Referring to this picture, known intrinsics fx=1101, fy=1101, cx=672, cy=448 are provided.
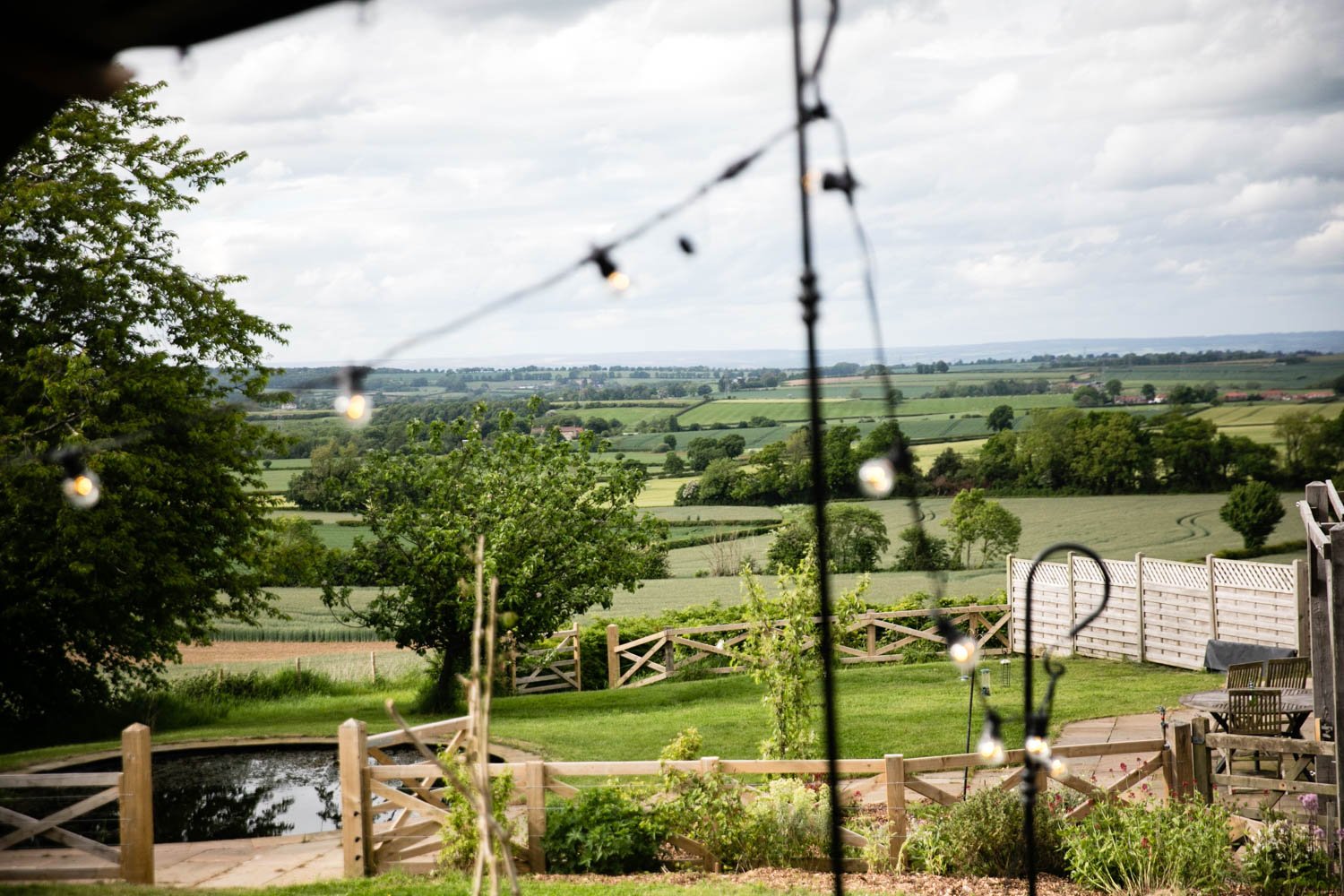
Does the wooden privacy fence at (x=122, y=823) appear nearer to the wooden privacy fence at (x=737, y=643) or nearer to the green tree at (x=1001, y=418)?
the wooden privacy fence at (x=737, y=643)

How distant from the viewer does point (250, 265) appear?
22062 mm

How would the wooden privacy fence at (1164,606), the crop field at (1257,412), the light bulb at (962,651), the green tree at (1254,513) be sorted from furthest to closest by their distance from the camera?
1. the crop field at (1257,412)
2. the green tree at (1254,513)
3. the wooden privacy fence at (1164,606)
4. the light bulb at (962,651)

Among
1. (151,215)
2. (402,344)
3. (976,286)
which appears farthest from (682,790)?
(976,286)

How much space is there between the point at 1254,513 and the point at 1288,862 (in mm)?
22756

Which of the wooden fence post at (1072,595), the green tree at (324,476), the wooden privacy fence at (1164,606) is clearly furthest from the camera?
the wooden fence post at (1072,595)

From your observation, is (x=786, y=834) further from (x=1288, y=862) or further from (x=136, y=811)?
(x=136, y=811)

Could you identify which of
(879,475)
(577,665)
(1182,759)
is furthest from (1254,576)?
(879,475)

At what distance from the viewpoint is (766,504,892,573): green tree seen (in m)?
28.3

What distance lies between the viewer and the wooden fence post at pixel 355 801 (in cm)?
816

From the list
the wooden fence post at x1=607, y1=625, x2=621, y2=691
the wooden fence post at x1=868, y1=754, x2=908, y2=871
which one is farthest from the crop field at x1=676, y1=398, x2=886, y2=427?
Result: the wooden fence post at x1=868, y1=754, x2=908, y2=871

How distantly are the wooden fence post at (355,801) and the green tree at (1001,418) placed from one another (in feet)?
110

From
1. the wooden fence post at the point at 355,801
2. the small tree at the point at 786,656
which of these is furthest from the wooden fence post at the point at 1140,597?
the wooden fence post at the point at 355,801

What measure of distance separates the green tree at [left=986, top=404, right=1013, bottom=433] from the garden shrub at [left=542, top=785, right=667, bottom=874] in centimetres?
3282

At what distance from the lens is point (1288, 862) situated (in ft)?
23.6
